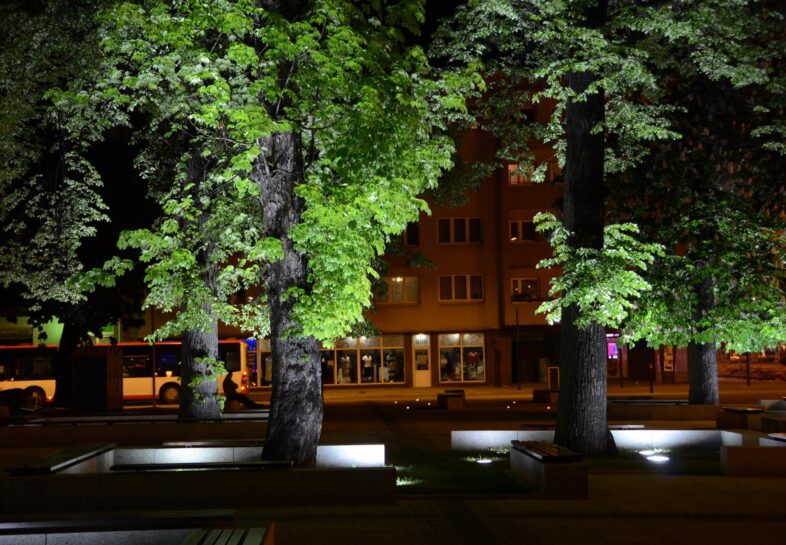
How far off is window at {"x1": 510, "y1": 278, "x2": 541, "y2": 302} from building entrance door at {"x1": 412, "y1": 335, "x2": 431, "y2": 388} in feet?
17.6

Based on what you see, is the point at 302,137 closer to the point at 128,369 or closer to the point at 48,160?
the point at 48,160

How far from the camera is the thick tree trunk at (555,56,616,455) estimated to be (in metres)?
17.0

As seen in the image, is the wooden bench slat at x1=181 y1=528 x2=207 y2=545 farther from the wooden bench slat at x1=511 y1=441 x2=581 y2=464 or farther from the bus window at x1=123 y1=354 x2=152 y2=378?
the bus window at x1=123 y1=354 x2=152 y2=378

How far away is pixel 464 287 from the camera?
5200 centimetres

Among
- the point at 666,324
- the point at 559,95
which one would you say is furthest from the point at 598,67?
the point at 666,324

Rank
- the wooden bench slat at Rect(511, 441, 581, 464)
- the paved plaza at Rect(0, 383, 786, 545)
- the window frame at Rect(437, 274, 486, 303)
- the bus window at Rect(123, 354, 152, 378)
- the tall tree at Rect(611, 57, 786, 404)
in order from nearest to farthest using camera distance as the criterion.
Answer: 1. the paved plaza at Rect(0, 383, 786, 545)
2. the wooden bench slat at Rect(511, 441, 581, 464)
3. the tall tree at Rect(611, 57, 786, 404)
4. the bus window at Rect(123, 354, 152, 378)
5. the window frame at Rect(437, 274, 486, 303)

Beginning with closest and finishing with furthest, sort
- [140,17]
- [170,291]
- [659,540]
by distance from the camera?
[659,540], [140,17], [170,291]

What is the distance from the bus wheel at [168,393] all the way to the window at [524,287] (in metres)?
19.1

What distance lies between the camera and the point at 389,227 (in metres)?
14.1

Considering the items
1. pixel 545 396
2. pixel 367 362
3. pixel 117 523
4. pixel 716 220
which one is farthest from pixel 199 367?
pixel 367 362

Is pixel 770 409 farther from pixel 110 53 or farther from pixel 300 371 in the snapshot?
pixel 110 53

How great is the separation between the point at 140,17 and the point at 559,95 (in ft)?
23.7

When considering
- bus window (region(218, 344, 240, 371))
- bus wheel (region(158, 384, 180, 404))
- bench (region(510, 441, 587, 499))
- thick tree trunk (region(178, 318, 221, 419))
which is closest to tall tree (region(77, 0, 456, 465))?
bench (region(510, 441, 587, 499))

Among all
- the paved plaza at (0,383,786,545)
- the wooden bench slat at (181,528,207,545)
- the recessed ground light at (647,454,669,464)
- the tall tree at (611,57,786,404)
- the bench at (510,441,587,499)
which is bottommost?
the recessed ground light at (647,454,669,464)
